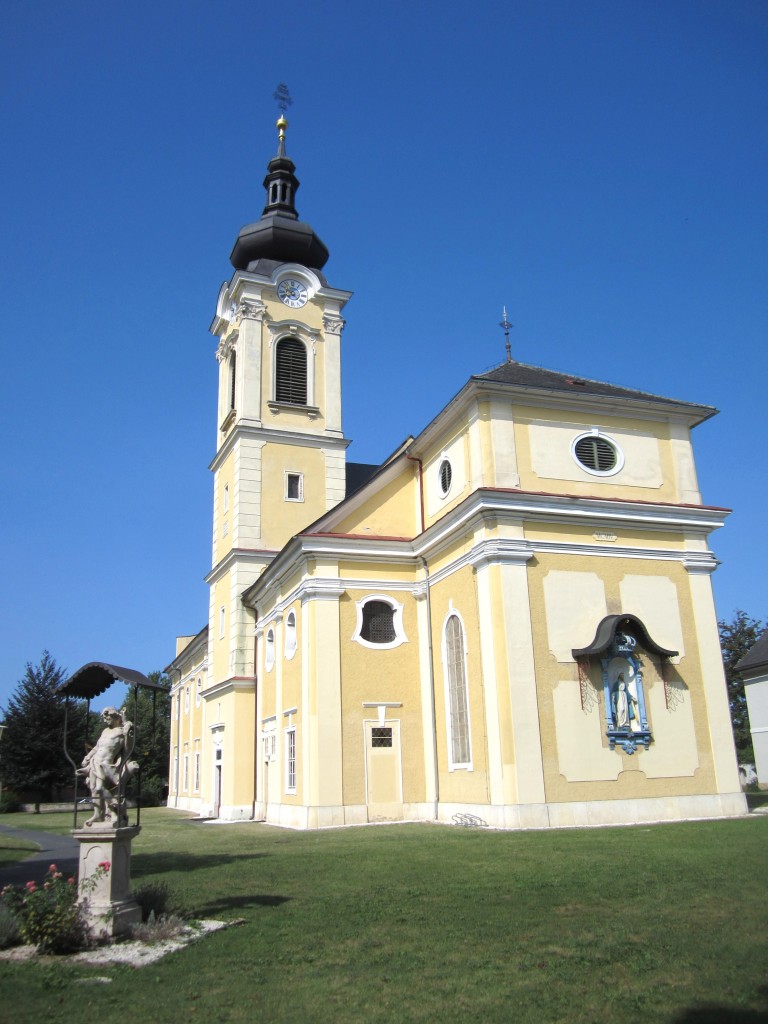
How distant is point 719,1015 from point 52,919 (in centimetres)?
585

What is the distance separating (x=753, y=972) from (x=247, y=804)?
2428 cm

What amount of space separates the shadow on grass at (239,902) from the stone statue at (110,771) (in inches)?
58.9

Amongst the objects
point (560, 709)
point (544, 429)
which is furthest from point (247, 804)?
point (544, 429)

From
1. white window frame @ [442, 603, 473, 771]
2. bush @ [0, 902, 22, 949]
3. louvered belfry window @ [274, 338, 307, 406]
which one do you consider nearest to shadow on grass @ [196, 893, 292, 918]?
bush @ [0, 902, 22, 949]

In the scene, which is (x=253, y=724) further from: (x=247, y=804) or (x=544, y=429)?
(x=544, y=429)

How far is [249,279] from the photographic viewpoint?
34.5 meters

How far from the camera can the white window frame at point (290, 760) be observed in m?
24.2

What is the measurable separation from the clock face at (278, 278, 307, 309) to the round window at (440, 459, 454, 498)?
14779 mm

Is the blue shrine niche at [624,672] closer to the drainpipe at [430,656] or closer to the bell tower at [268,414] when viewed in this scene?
the drainpipe at [430,656]

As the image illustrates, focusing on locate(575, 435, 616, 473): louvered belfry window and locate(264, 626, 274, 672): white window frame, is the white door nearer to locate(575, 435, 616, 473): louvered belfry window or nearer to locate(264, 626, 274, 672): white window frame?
locate(264, 626, 274, 672): white window frame

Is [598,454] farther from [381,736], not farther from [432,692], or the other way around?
[381,736]

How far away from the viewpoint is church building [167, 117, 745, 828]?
19.2 meters

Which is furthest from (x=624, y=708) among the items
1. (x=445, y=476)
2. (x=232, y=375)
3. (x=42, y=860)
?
(x=232, y=375)

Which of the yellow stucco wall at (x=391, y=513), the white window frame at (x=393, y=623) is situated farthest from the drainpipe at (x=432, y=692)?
the yellow stucco wall at (x=391, y=513)
